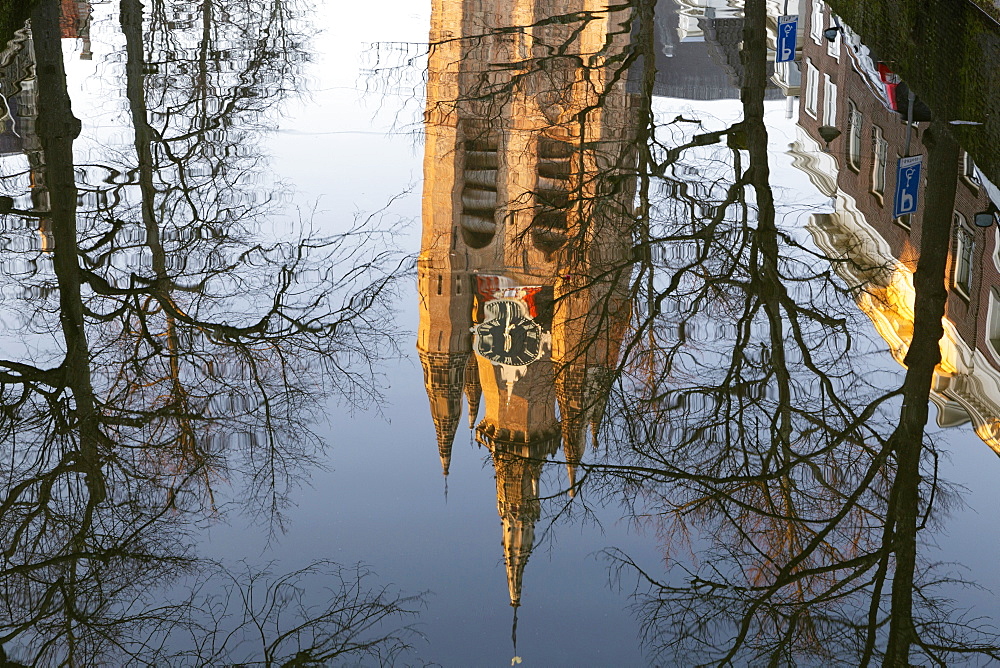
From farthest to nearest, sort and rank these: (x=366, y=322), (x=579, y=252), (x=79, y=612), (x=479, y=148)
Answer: (x=479, y=148)
(x=579, y=252)
(x=366, y=322)
(x=79, y=612)

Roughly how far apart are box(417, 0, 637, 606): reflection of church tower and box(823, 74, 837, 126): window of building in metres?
3.43

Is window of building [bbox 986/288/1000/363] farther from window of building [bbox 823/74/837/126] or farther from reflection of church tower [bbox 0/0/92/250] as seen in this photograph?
reflection of church tower [bbox 0/0/92/250]

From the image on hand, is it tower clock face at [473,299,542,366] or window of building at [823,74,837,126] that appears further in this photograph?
window of building at [823,74,837,126]

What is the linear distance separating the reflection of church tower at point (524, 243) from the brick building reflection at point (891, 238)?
2.80 m

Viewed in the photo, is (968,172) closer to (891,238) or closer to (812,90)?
(891,238)

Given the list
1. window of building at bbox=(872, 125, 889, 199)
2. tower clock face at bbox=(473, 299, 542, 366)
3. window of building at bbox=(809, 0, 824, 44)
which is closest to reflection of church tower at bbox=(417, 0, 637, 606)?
tower clock face at bbox=(473, 299, 542, 366)

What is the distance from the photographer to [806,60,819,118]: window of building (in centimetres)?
2403

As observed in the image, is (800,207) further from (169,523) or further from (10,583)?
(10,583)

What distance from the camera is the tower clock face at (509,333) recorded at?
15703 mm

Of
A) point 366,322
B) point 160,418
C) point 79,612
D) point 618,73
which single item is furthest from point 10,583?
point 618,73

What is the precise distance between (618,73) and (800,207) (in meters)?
9.14

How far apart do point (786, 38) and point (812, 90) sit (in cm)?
255

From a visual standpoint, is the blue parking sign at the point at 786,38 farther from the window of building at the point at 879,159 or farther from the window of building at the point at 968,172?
the window of building at the point at 968,172

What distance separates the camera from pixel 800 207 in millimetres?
18250
